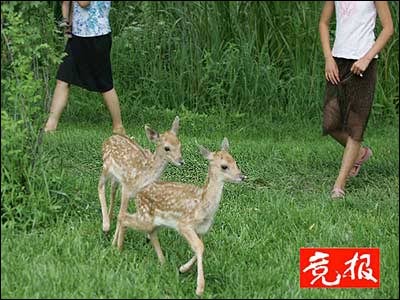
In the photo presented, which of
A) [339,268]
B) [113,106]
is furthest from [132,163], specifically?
[113,106]

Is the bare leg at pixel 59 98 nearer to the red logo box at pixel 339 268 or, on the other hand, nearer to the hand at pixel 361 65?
the hand at pixel 361 65

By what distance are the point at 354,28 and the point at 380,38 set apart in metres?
0.16

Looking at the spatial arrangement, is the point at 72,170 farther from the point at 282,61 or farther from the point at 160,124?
the point at 282,61

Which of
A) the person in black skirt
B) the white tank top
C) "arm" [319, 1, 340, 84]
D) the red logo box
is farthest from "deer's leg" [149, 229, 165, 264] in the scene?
the person in black skirt

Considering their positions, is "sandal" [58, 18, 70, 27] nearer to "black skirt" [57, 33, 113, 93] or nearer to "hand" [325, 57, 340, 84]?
"black skirt" [57, 33, 113, 93]

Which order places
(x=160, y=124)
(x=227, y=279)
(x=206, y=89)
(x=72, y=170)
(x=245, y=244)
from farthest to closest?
(x=206, y=89) < (x=160, y=124) < (x=72, y=170) < (x=245, y=244) < (x=227, y=279)

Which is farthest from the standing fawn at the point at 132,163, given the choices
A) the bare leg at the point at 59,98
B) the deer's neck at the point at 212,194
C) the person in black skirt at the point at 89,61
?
the bare leg at the point at 59,98

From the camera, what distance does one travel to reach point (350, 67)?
5.55m

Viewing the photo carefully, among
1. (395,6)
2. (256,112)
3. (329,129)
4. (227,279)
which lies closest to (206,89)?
(256,112)

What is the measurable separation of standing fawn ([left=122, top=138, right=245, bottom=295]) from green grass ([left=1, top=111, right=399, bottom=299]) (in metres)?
0.20

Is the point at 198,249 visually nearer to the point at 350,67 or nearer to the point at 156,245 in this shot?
the point at 156,245

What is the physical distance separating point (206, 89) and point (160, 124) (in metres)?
0.79

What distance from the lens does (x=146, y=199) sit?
4.43 m

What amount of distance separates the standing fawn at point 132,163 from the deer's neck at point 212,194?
1.02 ft
